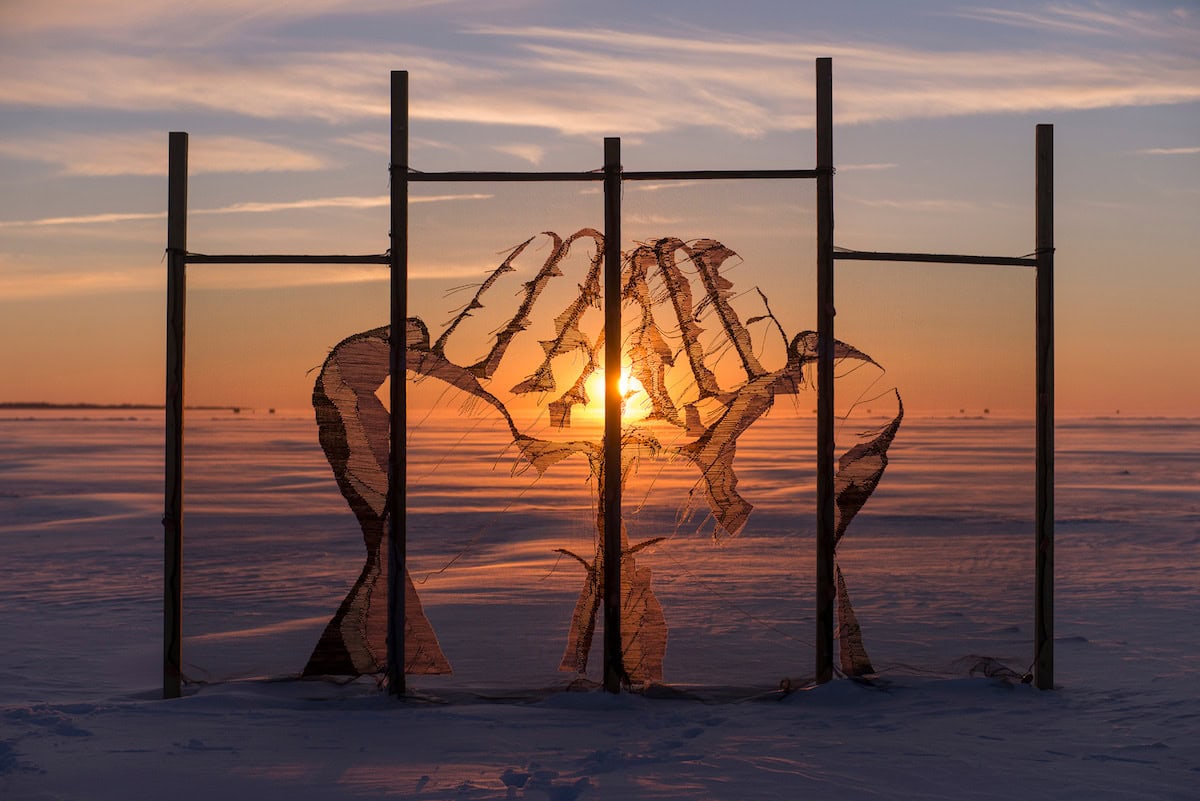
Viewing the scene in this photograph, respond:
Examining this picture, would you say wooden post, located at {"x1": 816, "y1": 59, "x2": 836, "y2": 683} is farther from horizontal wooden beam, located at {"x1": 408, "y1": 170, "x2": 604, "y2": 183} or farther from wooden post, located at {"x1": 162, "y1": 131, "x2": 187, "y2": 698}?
wooden post, located at {"x1": 162, "y1": 131, "x2": 187, "y2": 698}

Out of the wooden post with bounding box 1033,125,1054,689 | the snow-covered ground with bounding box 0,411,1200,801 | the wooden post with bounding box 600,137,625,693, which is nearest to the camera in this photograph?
the snow-covered ground with bounding box 0,411,1200,801

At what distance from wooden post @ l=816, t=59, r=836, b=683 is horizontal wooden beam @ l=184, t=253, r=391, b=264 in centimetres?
237

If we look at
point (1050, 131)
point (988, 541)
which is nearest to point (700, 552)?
point (988, 541)

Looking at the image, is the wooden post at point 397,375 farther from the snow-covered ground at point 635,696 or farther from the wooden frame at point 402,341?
the snow-covered ground at point 635,696

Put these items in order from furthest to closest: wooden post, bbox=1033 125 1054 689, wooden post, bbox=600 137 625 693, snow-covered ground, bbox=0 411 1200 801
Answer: wooden post, bbox=1033 125 1054 689
wooden post, bbox=600 137 625 693
snow-covered ground, bbox=0 411 1200 801

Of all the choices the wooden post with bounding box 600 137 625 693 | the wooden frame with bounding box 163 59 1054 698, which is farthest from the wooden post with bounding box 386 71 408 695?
the wooden post with bounding box 600 137 625 693

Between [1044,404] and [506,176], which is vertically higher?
[506,176]

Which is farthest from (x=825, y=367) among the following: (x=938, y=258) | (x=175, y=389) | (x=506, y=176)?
(x=175, y=389)

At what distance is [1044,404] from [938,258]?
3.41 feet

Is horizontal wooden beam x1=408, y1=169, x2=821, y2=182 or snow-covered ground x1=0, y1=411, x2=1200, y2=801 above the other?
horizontal wooden beam x1=408, y1=169, x2=821, y2=182

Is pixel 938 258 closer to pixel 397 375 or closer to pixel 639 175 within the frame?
pixel 639 175

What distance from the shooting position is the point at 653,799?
4.50m

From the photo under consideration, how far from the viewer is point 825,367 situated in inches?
236

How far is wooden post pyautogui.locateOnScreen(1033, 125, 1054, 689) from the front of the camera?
6.20 metres
